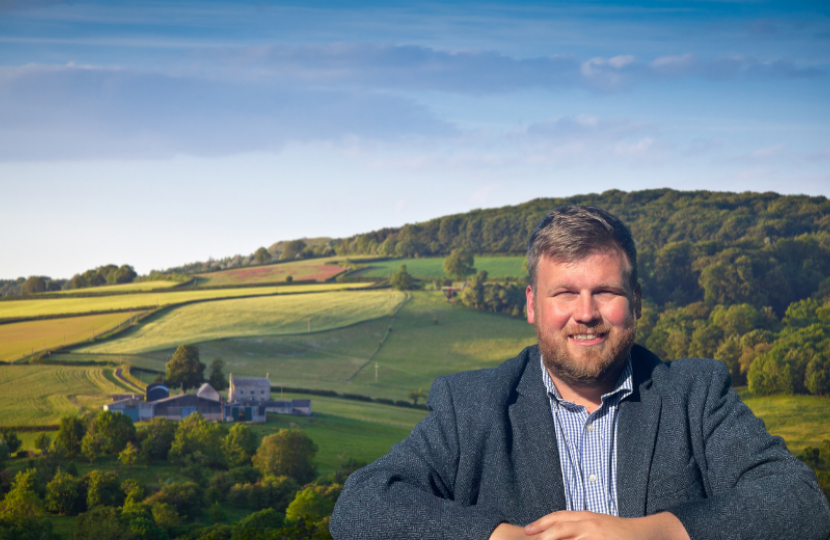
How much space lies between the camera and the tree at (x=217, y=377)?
3525 cm

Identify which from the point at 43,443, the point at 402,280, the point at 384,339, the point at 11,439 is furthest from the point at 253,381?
the point at 402,280

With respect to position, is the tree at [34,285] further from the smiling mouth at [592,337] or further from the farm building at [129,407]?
the smiling mouth at [592,337]

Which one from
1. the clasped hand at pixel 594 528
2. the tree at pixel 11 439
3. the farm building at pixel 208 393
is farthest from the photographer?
the farm building at pixel 208 393

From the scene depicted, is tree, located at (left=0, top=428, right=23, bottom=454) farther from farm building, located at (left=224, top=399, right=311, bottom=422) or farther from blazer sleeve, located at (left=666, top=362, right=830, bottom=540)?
blazer sleeve, located at (left=666, top=362, right=830, bottom=540)

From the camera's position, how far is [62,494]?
26.7 m

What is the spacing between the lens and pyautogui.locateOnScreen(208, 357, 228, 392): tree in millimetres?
35250

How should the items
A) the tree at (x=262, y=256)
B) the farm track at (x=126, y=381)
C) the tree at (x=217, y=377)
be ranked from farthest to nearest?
the tree at (x=262, y=256) < the tree at (x=217, y=377) < the farm track at (x=126, y=381)

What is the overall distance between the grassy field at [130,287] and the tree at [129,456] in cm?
1769

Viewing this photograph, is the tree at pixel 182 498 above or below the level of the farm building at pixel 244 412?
below

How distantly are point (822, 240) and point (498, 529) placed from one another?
2279 inches

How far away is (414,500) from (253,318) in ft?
137

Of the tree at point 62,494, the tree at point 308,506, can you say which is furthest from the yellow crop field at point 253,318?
the tree at point 308,506

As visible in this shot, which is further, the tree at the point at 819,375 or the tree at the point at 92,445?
the tree at the point at 819,375

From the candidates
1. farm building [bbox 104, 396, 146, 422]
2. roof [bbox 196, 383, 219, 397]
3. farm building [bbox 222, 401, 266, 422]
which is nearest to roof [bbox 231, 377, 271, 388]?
roof [bbox 196, 383, 219, 397]
